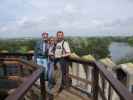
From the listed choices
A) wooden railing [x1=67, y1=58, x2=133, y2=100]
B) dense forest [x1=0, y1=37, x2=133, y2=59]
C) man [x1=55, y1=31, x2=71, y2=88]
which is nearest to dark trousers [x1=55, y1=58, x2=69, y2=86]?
man [x1=55, y1=31, x2=71, y2=88]

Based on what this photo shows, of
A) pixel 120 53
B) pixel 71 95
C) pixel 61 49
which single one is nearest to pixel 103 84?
pixel 61 49

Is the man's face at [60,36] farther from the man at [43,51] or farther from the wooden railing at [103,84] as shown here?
the wooden railing at [103,84]

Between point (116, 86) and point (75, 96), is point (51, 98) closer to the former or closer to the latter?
point (75, 96)

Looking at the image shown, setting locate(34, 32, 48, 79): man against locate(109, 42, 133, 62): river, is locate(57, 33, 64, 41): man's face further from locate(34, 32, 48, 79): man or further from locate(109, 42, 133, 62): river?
locate(109, 42, 133, 62): river

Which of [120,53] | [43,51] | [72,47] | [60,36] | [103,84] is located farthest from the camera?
[120,53]

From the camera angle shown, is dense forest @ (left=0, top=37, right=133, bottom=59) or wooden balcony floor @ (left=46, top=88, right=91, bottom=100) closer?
wooden balcony floor @ (left=46, top=88, right=91, bottom=100)

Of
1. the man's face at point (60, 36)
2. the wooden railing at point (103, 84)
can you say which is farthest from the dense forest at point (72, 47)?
the wooden railing at point (103, 84)

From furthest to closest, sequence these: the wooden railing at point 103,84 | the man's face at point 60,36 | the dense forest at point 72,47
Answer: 1. the dense forest at point 72,47
2. the man's face at point 60,36
3. the wooden railing at point 103,84

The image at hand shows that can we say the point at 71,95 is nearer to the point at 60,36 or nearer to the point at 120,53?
the point at 60,36

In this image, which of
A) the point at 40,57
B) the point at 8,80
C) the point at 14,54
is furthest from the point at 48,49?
the point at 14,54

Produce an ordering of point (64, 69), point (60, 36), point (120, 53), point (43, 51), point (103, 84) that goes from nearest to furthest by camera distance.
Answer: point (103, 84), point (60, 36), point (43, 51), point (64, 69), point (120, 53)

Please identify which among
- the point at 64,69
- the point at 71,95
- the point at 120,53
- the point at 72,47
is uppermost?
the point at 64,69

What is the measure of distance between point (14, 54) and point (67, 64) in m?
2.41

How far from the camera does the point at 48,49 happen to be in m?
4.51
